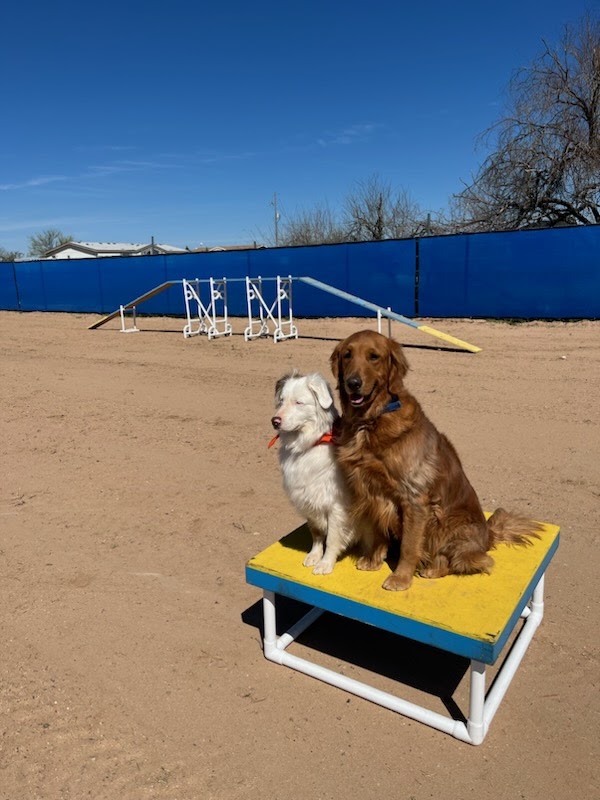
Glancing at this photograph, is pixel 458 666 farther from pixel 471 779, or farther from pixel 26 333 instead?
pixel 26 333

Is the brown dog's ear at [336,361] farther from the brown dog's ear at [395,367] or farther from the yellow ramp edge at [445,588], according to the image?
the yellow ramp edge at [445,588]

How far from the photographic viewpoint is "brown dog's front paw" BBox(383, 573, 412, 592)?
2838 millimetres

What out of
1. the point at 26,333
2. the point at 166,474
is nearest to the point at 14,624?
the point at 166,474

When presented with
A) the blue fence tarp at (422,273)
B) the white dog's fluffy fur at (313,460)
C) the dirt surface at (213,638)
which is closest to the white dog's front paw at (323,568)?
the white dog's fluffy fur at (313,460)

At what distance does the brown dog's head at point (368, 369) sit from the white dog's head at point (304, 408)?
13 centimetres

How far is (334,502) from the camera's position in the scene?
300 centimetres

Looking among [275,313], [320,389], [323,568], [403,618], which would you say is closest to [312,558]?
[323,568]

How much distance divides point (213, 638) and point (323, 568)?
2.95 ft

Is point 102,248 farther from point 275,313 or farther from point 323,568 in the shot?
point 323,568

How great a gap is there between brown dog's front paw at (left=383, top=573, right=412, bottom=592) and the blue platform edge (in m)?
0.18

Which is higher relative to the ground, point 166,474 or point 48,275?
point 48,275

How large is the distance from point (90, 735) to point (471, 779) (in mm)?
1721

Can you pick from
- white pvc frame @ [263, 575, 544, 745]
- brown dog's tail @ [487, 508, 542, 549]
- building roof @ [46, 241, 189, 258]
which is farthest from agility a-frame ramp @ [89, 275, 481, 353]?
building roof @ [46, 241, 189, 258]

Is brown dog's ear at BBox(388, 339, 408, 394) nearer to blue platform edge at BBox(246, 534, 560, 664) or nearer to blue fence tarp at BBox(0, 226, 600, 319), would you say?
blue platform edge at BBox(246, 534, 560, 664)
